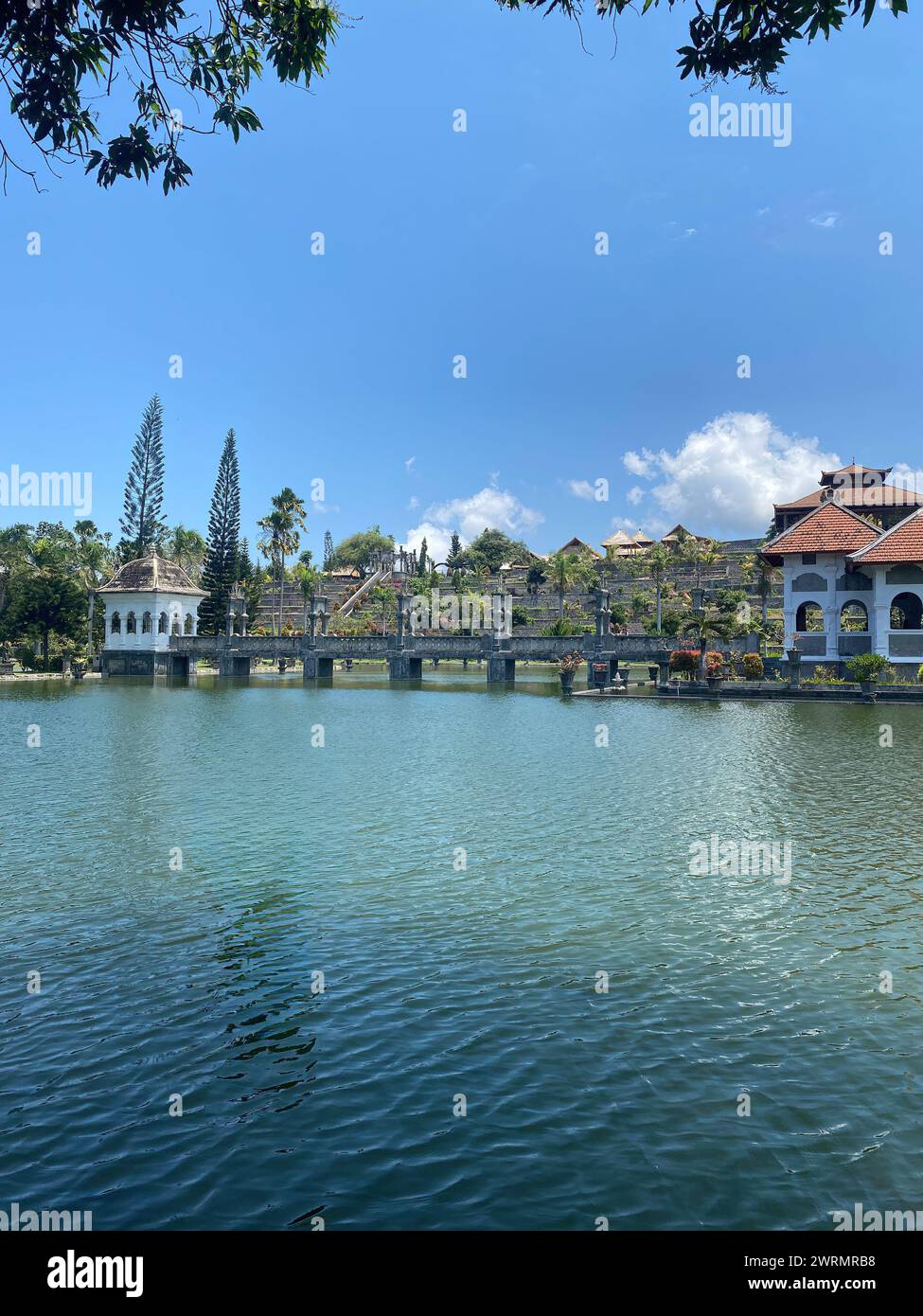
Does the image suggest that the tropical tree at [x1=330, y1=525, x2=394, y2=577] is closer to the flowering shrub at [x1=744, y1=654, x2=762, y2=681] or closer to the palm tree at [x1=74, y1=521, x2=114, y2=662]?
the palm tree at [x1=74, y1=521, x2=114, y2=662]

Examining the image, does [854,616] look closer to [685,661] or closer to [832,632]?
[832,632]

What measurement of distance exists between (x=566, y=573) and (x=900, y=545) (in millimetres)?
71175

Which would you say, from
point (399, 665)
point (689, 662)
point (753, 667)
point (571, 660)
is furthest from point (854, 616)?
point (399, 665)

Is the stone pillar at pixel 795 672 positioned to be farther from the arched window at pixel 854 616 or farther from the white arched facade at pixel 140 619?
the white arched facade at pixel 140 619

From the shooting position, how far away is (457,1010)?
9.46 m

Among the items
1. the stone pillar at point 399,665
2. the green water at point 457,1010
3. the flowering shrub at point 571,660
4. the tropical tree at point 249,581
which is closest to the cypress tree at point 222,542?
the tropical tree at point 249,581

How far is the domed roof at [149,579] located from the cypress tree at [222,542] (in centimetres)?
424

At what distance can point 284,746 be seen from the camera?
104ft

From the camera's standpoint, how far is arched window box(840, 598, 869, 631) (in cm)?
5356

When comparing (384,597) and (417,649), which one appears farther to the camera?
(384,597)

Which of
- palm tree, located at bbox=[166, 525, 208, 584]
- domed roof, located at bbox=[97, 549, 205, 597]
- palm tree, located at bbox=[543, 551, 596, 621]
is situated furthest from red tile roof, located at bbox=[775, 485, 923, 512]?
palm tree, located at bbox=[166, 525, 208, 584]

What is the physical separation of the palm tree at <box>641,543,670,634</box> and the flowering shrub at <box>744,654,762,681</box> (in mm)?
48101
